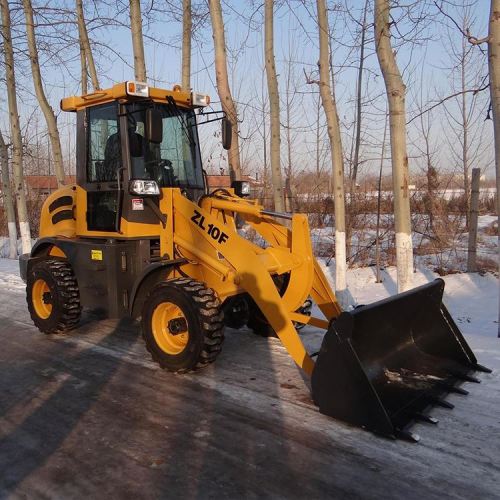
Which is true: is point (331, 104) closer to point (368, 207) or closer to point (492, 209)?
point (368, 207)

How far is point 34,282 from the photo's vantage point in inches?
253

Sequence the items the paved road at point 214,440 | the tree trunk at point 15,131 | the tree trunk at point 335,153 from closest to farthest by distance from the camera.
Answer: the paved road at point 214,440, the tree trunk at point 335,153, the tree trunk at point 15,131

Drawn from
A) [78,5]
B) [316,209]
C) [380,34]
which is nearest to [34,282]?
[380,34]

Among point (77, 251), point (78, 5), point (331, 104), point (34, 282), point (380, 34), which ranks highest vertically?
point (78, 5)

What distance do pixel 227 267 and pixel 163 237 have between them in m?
0.93

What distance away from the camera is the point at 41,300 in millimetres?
6559

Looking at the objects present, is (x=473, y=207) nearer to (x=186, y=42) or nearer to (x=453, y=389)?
(x=453, y=389)

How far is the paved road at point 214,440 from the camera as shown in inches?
119

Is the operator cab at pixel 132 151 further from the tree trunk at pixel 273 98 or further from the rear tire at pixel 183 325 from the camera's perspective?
the tree trunk at pixel 273 98

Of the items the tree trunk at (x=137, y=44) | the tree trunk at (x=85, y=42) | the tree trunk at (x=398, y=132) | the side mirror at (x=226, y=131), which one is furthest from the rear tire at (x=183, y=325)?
the tree trunk at (x=85, y=42)

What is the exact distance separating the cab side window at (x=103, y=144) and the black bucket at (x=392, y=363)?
310 centimetres

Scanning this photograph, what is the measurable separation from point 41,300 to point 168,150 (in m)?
2.64

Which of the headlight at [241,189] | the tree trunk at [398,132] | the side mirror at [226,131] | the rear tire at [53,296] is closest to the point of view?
the side mirror at [226,131]

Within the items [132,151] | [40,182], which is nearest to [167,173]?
[132,151]
